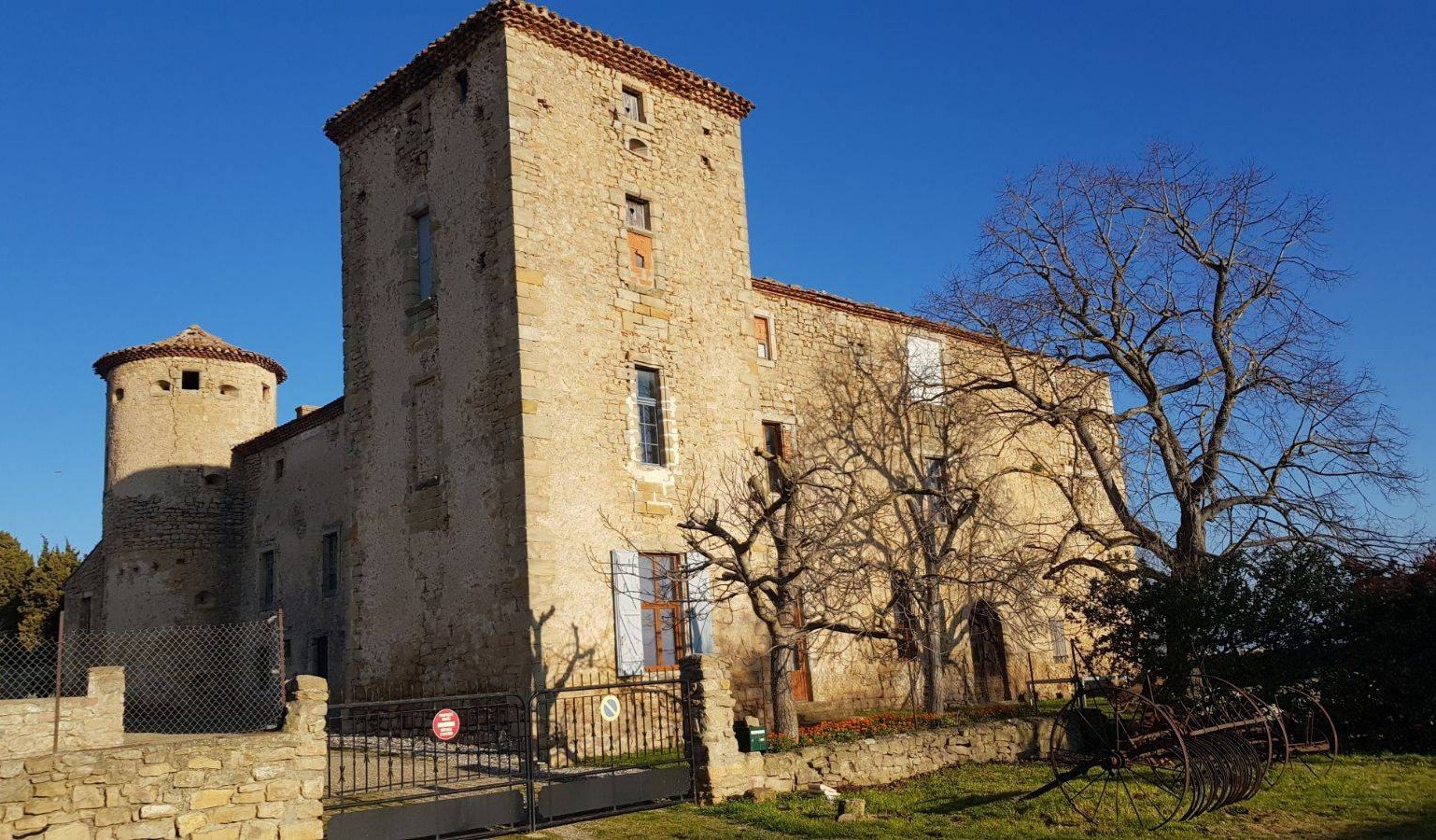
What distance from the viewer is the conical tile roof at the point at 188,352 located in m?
23.8

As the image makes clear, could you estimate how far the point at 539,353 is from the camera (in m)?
14.6

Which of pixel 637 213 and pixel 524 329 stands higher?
pixel 637 213

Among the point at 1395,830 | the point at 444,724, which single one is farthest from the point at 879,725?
the point at 444,724

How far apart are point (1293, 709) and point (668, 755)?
7.84 metres

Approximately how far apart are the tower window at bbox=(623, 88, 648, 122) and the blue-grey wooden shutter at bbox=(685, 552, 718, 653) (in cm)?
703

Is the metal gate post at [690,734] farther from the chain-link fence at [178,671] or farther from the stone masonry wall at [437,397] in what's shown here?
the chain-link fence at [178,671]

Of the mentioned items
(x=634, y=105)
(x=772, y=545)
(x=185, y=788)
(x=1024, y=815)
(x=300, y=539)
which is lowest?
(x=1024, y=815)

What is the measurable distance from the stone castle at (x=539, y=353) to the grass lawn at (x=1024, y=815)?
4.23 metres

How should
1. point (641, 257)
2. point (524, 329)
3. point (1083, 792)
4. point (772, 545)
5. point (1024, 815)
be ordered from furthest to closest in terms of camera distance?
point (772, 545) → point (641, 257) → point (524, 329) → point (1083, 792) → point (1024, 815)

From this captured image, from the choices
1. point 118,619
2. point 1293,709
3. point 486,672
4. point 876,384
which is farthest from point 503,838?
point 118,619

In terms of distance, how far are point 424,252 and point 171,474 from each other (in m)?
10.6

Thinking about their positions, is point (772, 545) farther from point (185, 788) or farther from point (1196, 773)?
point (185, 788)

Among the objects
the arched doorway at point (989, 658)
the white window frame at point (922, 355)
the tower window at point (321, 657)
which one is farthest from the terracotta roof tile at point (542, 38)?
the arched doorway at point (989, 658)

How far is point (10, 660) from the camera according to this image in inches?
858
